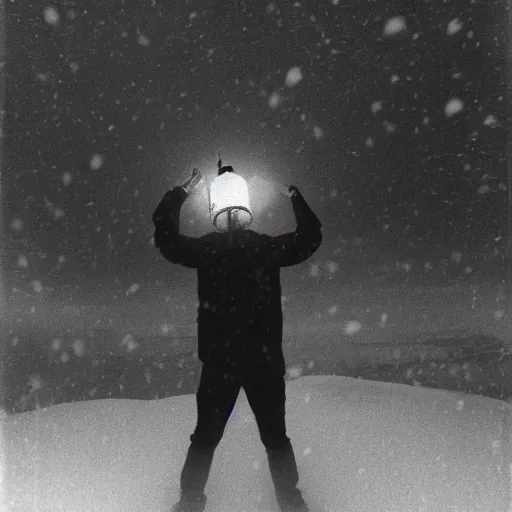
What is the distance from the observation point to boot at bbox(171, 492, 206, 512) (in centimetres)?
240

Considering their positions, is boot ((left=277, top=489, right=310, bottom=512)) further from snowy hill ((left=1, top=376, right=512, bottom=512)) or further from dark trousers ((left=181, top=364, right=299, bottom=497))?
snowy hill ((left=1, top=376, right=512, bottom=512))

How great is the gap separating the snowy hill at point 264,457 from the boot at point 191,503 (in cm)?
30

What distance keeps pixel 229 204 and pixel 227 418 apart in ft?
4.11

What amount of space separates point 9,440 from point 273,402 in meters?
2.71

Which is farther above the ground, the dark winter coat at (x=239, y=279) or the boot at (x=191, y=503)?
the dark winter coat at (x=239, y=279)

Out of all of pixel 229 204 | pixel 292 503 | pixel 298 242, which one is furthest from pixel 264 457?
pixel 229 204

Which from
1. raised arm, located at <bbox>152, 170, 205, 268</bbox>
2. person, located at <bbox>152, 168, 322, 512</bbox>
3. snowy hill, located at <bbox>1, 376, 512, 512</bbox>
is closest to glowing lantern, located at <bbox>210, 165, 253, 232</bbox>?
A: person, located at <bbox>152, 168, 322, 512</bbox>

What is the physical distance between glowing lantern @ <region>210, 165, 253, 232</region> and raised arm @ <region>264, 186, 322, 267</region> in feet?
0.82

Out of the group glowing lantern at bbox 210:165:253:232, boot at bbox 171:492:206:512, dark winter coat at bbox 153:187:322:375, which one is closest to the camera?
boot at bbox 171:492:206:512

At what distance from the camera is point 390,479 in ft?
10.1

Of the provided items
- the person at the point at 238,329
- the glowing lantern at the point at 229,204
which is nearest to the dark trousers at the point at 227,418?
the person at the point at 238,329

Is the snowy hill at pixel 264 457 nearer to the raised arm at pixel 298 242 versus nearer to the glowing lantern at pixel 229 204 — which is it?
the raised arm at pixel 298 242

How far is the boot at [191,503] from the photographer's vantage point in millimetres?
2404

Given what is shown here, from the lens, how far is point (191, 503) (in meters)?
2.41
